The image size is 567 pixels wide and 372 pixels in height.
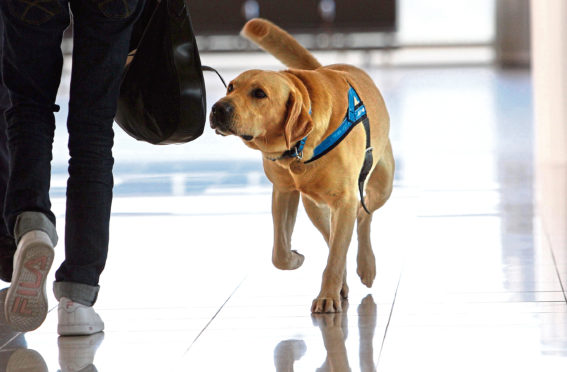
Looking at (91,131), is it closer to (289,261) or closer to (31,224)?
(31,224)

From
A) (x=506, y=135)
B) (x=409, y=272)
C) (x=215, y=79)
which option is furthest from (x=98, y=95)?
(x=215, y=79)

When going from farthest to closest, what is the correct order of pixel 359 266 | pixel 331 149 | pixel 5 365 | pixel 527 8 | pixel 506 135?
pixel 527 8
pixel 506 135
pixel 359 266
pixel 331 149
pixel 5 365

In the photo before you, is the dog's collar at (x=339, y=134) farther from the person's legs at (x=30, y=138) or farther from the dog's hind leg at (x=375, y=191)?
the person's legs at (x=30, y=138)

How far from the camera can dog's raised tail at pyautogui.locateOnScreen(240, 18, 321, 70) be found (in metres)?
3.65

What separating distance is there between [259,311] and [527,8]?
21.1 metres

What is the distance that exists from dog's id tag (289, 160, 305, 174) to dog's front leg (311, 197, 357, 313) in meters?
0.17

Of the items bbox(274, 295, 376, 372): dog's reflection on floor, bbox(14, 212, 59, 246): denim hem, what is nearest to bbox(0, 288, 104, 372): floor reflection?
bbox(14, 212, 59, 246): denim hem

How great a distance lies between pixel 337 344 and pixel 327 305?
369 millimetres

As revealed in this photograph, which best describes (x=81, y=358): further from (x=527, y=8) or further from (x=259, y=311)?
(x=527, y=8)

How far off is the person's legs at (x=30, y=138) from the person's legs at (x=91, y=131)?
0.08 metres

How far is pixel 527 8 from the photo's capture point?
23.1 m

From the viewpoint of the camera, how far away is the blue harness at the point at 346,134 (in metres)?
3.17

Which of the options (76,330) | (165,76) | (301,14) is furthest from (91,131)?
(301,14)

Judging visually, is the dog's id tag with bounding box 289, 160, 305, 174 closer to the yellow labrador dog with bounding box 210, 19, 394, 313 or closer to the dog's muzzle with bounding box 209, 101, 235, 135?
the yellow labrador dog with bounding box 210, 19, 394, 313
